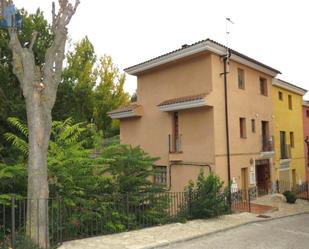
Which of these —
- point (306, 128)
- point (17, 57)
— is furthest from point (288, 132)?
point (17, 57)

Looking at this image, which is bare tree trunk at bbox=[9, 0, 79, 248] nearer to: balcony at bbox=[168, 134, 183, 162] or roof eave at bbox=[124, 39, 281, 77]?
roof eave at bbox=[124, 39, 281, 77]

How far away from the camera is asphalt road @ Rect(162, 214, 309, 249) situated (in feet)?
32.0

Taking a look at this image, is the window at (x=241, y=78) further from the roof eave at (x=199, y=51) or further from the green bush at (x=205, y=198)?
the green bush at (x=205, y=198)

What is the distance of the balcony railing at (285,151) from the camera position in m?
24.7

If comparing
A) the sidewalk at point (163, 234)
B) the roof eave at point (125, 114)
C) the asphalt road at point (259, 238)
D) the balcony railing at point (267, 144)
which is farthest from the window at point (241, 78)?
the asphalt road at point (259, 238)

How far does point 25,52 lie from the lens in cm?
877

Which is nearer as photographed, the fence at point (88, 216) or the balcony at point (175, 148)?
the fence at point (88, 216)

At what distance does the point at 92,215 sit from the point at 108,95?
85.3 ft

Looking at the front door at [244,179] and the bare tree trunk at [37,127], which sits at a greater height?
the bare tree trunk at [37,127]

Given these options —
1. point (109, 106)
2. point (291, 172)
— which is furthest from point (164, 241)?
point (109, 106)

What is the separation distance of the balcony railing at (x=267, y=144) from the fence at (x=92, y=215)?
9.69 meters

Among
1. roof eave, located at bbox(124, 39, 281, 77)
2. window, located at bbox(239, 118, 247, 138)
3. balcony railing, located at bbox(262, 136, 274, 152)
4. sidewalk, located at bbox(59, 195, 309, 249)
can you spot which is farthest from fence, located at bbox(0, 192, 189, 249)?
balcony railing, located at bbox(262, 136, 274, 152)

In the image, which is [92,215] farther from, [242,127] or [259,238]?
[242,127]

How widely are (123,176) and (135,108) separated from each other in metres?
10.6
